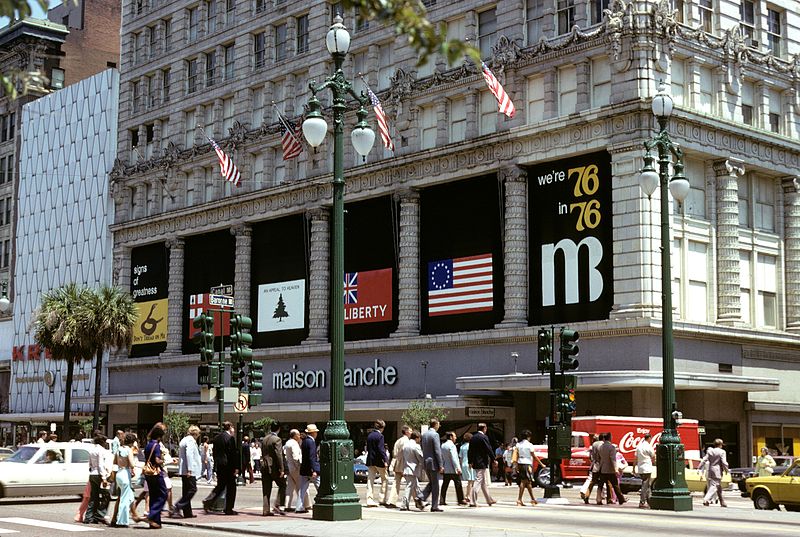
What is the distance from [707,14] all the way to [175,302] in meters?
37.4

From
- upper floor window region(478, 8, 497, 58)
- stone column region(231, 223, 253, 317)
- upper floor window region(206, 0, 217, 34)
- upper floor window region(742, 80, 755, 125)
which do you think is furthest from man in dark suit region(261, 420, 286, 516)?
upper floor window region(206, 0, 217, 34)

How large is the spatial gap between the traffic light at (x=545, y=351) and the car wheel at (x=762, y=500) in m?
6.85

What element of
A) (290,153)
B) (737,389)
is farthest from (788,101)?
(290,153)

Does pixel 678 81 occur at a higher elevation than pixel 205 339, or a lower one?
higher

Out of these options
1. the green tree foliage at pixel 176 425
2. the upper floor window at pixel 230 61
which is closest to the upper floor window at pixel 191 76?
the upper floor window at pixel 230 61

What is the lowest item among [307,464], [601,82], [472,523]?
[472,523]

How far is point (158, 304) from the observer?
73.9 metres

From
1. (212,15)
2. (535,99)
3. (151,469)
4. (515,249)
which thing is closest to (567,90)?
(535,99)

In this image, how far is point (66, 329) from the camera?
2377 inches

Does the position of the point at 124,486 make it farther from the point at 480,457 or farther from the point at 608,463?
the point at 608,463

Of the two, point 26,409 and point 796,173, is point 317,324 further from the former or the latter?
point 26,409

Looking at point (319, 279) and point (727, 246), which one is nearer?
point (727, 246)

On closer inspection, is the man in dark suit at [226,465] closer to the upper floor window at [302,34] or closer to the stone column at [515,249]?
the stone column at [515,249]

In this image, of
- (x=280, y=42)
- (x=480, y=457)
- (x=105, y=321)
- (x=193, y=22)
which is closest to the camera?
(x=480, y=457)
